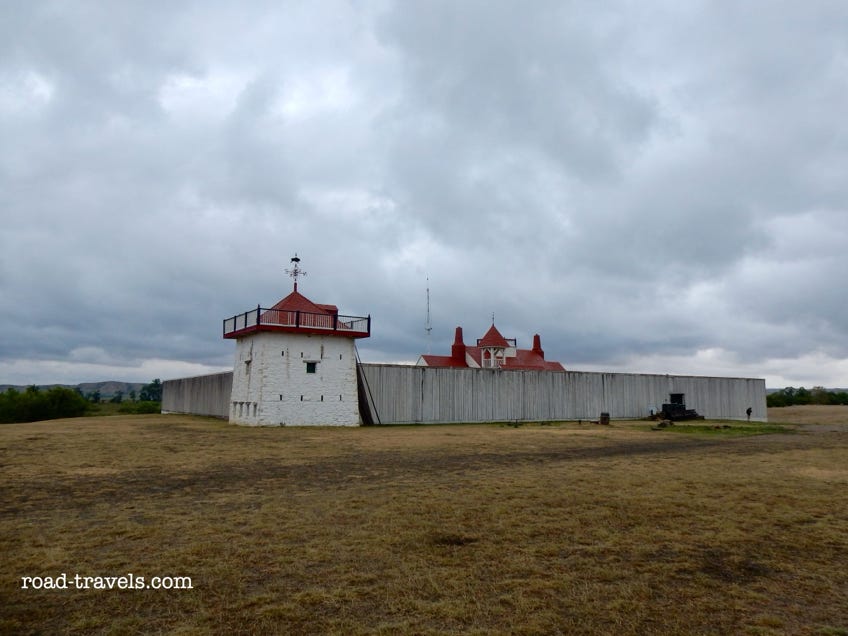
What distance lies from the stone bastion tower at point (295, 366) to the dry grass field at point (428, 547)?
13843 millimetres

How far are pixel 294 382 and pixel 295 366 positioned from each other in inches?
31.6

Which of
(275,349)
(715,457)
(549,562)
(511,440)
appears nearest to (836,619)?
(549,562)

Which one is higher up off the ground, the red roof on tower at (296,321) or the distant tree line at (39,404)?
the red roof on tower at (296,321)

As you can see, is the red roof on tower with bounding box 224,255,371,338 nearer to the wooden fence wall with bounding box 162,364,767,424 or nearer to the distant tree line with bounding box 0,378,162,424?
the wooden fence wall with bounding box 162,364,767,424

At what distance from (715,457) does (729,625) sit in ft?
39.7

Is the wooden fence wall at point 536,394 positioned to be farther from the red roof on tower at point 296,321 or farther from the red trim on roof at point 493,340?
the red trim on roof at point 493,340

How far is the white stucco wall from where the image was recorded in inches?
1041

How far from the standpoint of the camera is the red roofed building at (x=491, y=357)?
55.5m

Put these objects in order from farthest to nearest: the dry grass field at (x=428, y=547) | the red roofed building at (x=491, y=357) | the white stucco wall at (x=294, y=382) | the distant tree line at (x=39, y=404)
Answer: the red roofed building at (x=491, y=357)
the distant tree line at (x=39, y=404)
the white stucco wall at (x=294, y=382)
the dry grass field at (x=428, y=547)

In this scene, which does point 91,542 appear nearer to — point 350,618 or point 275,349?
point 350,618

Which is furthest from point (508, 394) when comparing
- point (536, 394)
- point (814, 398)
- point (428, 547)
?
point (814, 398)

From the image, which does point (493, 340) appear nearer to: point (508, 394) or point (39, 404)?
point (508, 394)

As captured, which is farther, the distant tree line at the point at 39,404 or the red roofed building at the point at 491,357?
the red roofed building at the point at 491,357

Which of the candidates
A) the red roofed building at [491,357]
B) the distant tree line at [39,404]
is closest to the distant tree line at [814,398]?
the red roofed building at [491,357]
